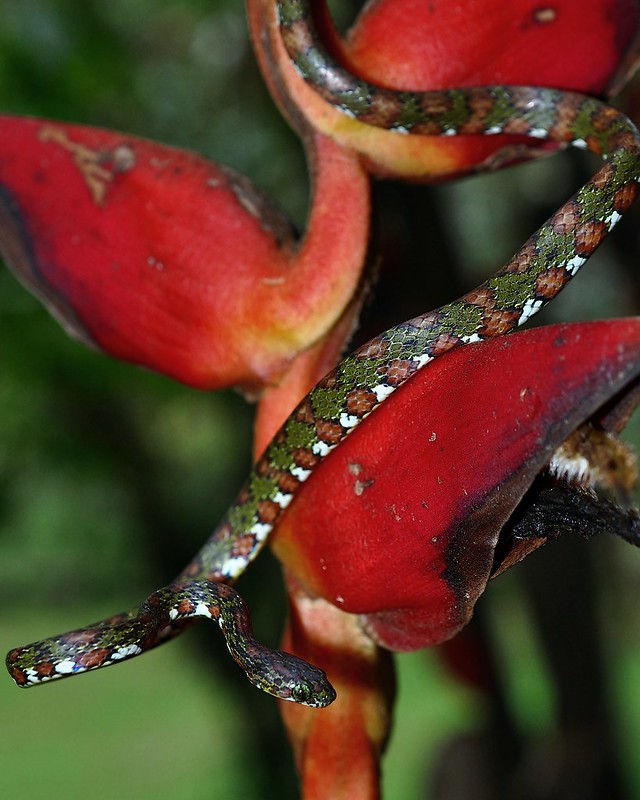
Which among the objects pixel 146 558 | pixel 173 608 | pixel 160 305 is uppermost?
pixel 160 305

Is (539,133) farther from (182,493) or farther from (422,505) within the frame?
(182,493)

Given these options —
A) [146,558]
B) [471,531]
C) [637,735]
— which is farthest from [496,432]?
[637,735]

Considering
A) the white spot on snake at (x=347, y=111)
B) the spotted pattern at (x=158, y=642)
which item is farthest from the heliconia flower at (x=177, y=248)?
the spotted pattern at (x=158, y=642)

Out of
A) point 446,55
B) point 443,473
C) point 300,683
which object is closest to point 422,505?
point 443,473

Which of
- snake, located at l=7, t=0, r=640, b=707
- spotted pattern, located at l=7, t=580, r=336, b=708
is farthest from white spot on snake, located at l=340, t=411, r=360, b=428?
spotted pattern, located at l=7, t=580, r=336, b=708

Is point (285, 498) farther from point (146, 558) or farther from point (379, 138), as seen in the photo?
point (146, 558)
